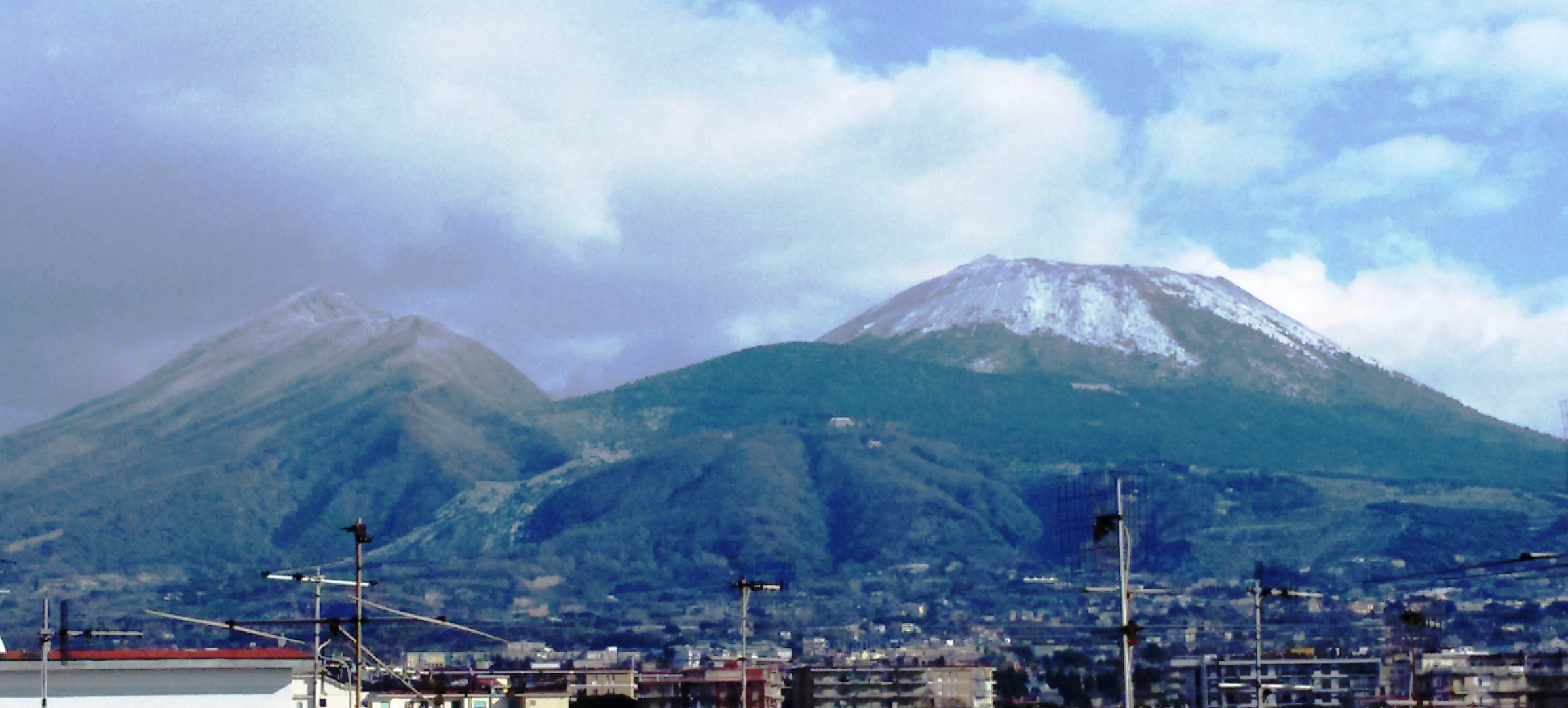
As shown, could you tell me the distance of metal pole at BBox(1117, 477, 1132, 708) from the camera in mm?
38875

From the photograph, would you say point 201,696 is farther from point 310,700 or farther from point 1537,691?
point 1537,691

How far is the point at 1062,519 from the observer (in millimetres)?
48719

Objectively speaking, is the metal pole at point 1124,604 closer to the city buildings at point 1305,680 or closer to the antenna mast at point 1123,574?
the antenna mast at point 1123,574

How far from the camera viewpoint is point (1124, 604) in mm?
40344

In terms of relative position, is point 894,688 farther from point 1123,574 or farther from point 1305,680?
point 1123,574

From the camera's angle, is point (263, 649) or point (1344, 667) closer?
point (263, 649)

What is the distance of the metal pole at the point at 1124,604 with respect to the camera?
38.9m

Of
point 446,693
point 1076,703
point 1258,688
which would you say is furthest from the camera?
A: point 1076,703

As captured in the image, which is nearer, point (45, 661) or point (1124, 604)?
point (1124, 604)

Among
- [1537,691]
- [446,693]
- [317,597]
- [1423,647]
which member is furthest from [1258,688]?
[1423,647]

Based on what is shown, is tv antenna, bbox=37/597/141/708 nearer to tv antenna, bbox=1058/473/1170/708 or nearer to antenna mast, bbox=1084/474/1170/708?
tv antenna, bbox=1058/473/1170/708

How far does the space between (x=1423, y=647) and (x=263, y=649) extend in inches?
4567

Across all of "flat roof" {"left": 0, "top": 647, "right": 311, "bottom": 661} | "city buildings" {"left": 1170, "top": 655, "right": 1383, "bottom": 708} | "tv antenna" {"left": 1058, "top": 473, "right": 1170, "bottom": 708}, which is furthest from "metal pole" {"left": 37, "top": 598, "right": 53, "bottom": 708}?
"city buildings" {"left": 1170, "top": 655, "right": 1383, "bottom": 708}

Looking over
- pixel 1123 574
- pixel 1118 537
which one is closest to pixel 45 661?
pixel 1118 537
